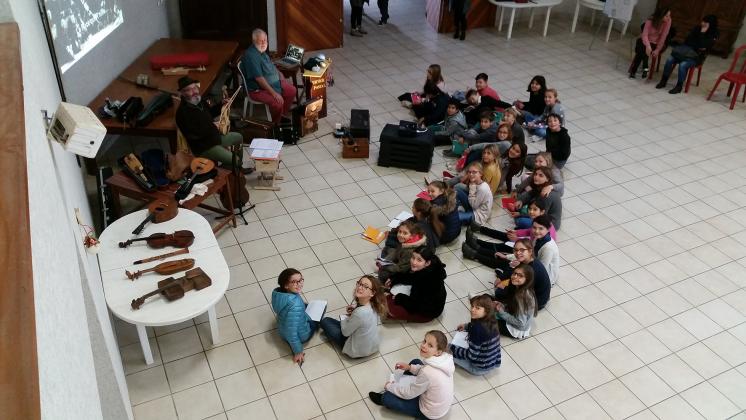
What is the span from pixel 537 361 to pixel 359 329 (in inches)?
58.8

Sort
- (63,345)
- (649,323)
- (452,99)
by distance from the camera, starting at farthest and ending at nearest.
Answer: (452,99) < (649,323) < (63,345)

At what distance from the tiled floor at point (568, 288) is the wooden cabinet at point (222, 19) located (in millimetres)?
1565

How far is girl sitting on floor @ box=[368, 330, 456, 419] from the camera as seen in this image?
3961 mm

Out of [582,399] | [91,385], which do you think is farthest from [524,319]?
[91,385]

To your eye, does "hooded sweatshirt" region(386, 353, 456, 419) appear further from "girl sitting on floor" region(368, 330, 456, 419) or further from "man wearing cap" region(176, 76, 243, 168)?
"man wearing cap" region(176, 76, 243, 168)

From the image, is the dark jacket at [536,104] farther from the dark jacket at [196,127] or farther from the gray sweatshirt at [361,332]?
the gray sweatshirt at [361,332]

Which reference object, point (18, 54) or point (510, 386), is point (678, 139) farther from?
point (18, 54)

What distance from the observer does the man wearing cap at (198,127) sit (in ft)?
18.5

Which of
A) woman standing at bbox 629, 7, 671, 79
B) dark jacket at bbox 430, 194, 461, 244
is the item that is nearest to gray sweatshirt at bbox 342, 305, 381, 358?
dark jacket at bbox 430, 194, 461, 244

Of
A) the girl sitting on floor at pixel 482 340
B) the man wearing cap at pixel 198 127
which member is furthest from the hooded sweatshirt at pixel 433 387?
the man wearing cap at pixel 198 127

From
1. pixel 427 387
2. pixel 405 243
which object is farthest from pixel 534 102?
pixel 427 387

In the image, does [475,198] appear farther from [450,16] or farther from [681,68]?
[450,16]

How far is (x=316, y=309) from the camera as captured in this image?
16.3 feet

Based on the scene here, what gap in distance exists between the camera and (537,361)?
15.6 feet
